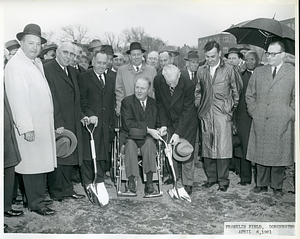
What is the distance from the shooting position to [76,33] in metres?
5.50

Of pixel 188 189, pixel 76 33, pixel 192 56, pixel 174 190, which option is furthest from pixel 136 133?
pixel 76 33

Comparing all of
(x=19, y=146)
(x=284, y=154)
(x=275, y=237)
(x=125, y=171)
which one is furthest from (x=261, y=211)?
(x=19, y=146)

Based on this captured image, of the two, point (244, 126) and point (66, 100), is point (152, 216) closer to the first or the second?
point (244, 126)

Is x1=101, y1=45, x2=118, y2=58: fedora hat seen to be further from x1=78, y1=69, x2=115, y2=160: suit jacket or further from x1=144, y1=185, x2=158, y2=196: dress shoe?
x1=144, y1=185, x2=158, y2=196: dress shoe

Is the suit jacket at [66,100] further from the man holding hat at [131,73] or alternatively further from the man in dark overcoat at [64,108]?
the man holding hat at [131,73]

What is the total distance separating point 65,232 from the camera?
556cm

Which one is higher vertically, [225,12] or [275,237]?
[225,12]

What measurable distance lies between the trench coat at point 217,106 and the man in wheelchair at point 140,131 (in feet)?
1.98

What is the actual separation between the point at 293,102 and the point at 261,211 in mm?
1382

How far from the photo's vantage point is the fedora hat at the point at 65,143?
218 inches

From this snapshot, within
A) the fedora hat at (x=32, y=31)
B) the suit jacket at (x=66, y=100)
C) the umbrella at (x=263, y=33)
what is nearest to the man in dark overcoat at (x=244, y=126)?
the umbrella at (x=263, y=33)

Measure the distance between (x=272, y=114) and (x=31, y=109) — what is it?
2892 mm

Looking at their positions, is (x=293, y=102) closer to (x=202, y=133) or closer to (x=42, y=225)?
(x=202, y=133)

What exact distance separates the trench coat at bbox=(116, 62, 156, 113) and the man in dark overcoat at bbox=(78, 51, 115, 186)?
0.25 feet
